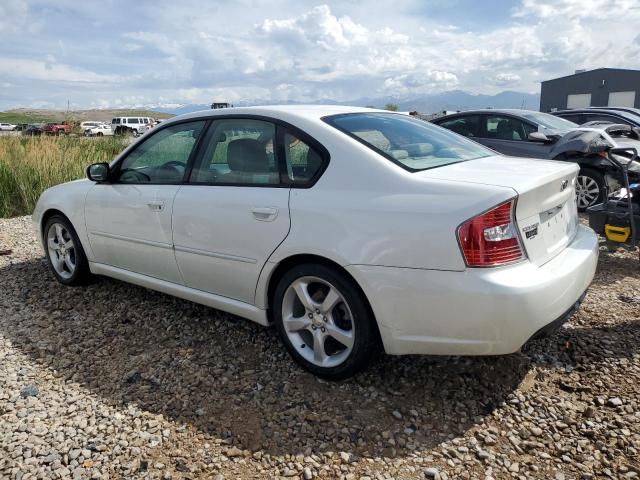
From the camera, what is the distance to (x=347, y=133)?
293cm

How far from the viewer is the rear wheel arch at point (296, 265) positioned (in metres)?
2.69

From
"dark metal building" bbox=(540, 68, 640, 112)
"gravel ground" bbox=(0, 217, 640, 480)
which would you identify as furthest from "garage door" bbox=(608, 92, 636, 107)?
"gravel ground" bbox=(0, 217, 640, 480)

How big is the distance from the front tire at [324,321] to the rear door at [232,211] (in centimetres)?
24

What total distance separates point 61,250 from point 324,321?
302 cm

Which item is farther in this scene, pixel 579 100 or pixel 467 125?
pixel 579 100

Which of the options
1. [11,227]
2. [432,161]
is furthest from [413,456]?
[11,227]

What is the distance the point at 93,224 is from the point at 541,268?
342 cm

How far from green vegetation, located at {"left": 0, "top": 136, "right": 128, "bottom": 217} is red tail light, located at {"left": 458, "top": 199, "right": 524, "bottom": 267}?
27.5ft

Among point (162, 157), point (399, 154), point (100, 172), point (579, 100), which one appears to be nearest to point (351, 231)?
point (399, 154)

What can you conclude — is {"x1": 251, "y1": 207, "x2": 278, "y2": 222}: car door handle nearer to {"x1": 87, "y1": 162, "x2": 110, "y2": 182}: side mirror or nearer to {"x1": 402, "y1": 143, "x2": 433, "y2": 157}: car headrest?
{"x1": 402, "y1": 143, "x2": 433, "y2": 157}: car headrest

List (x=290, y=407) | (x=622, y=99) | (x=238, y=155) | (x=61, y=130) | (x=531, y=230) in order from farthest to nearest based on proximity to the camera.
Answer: (x=622, y=99) < (x=61, y=130) < (x=238, y=155) < (x=290, y=407) < (x=531, y=230)

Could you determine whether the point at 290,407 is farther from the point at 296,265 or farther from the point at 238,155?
the point at 238,155

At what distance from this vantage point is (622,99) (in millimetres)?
38219

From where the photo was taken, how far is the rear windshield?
2871 millimetres
